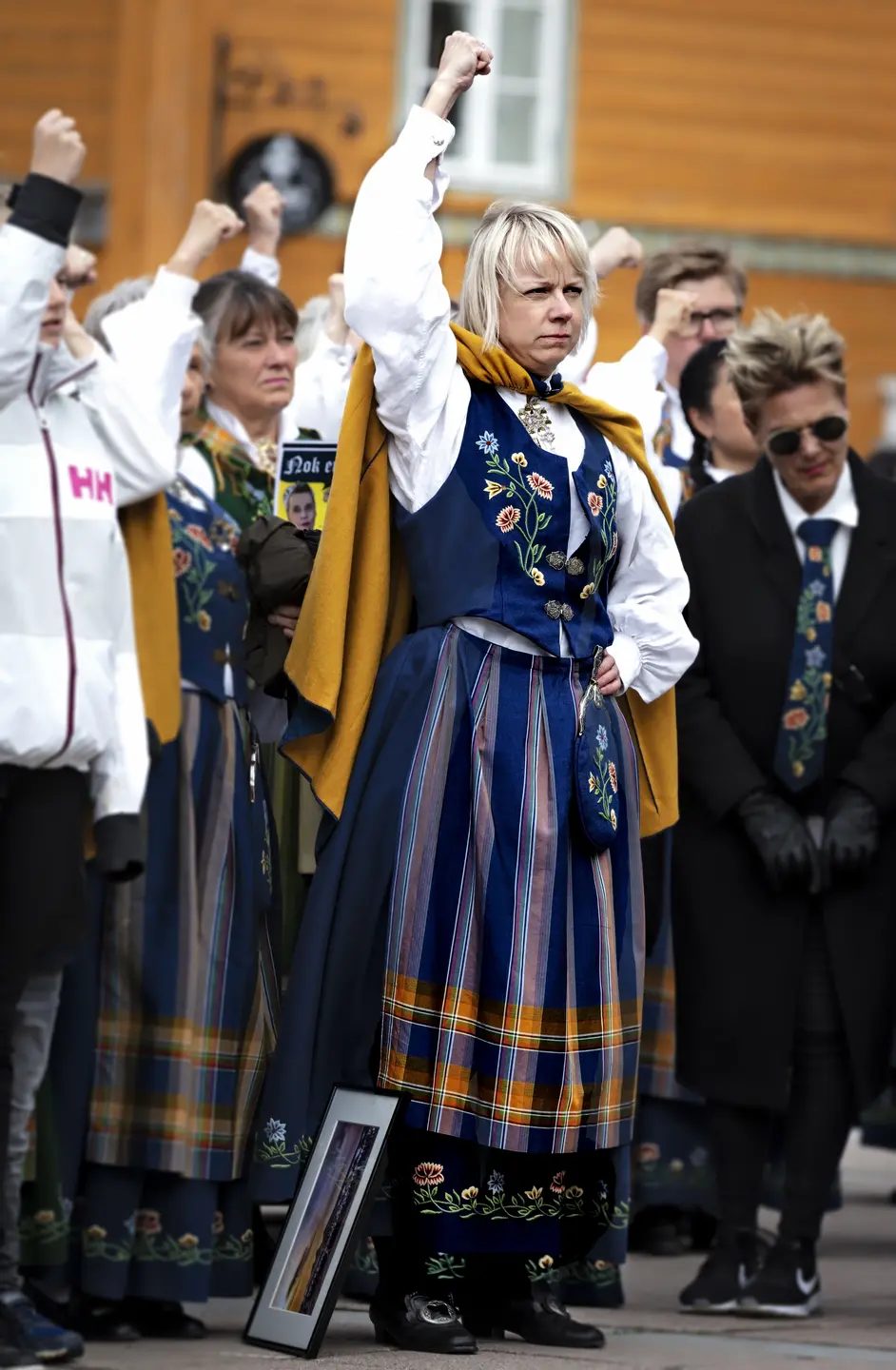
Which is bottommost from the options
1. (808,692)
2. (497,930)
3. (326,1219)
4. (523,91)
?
(326,1219)

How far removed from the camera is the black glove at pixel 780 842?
4785 millimetres

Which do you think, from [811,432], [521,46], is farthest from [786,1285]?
[521,46]

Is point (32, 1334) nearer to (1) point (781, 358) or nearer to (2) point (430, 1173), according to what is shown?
(2) point (430, 1173)

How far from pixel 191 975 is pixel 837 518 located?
1.56 meters

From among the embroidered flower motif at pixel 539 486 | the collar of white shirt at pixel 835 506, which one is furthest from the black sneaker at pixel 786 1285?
the embroidered flower motif at pixel 539 486

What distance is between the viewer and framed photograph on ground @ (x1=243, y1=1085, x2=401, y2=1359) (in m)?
3.91

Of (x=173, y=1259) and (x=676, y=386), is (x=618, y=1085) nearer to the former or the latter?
(x=173, y=1259)

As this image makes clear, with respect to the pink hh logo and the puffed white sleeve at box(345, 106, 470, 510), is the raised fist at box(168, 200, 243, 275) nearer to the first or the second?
the pink hh logo

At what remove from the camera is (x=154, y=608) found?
4527 millimetres

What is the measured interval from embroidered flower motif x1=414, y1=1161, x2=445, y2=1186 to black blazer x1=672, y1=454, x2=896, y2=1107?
1.06 m

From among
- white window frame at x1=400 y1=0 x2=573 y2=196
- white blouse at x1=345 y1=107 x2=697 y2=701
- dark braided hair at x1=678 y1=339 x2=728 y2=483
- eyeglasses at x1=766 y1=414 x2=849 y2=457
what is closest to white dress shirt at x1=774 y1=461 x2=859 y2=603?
eyeglasses at x1=766 y1=414 x2=849 y2=457

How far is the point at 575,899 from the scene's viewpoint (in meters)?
4.05

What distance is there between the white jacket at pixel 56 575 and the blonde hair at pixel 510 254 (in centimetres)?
66

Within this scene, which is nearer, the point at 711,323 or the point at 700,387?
the point at 700,387
